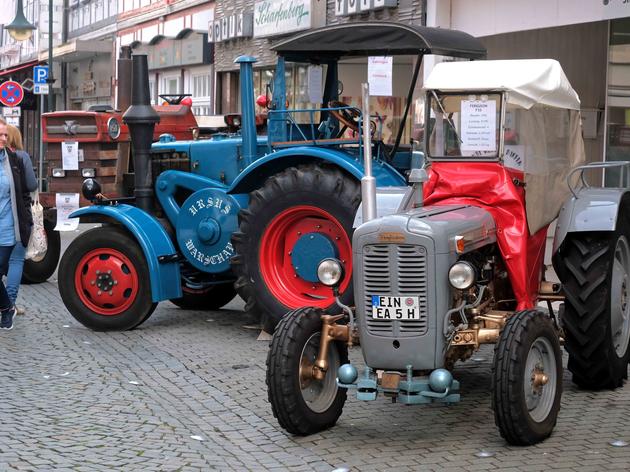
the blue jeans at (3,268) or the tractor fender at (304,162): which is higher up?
the tractor fender at (304,162)

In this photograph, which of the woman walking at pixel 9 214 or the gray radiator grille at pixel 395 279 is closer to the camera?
the gray radiator grille at pixel 395 279

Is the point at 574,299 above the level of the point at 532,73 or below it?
below

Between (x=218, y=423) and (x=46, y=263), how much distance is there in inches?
303

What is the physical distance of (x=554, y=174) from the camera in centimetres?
833

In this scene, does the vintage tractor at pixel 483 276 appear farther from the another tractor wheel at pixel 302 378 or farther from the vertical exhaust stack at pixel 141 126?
the vertical exhaust stack at pixel 141 126

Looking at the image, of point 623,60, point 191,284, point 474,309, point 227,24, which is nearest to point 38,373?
point 191,284

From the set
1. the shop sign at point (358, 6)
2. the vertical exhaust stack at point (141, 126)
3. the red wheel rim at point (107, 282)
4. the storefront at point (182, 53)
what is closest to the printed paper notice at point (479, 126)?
the red wheel rim at point (107, 282)

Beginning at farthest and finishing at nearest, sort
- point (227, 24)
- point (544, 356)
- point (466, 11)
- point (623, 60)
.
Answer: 1. point (227, 24)
2. point (466, 11)
3. point (623, 60)
4. point (544, 356)

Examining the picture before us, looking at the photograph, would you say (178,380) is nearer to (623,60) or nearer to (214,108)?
(623,60)

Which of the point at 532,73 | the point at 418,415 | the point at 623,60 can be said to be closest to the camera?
the point at 418,415

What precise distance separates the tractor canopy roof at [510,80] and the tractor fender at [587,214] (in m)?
0.68

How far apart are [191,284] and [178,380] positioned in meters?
2.78

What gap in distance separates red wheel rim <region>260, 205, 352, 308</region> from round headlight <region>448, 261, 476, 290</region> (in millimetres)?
3288

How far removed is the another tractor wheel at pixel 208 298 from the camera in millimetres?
12117
